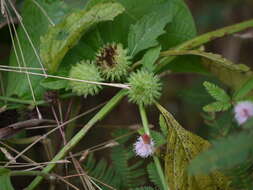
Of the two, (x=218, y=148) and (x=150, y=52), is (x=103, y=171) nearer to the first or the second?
(x=150, y=52)

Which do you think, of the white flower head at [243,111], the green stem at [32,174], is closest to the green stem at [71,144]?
the green stem at [32,174]

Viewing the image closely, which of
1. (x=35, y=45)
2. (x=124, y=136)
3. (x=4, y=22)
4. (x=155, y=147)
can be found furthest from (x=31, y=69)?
(x=155, y=147)

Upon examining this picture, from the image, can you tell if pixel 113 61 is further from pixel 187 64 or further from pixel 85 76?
pixel 187 64

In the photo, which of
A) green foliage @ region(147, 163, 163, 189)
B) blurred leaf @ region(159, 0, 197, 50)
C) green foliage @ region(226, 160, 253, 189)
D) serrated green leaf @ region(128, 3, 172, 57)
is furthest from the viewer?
blurred leaf @ region(159, 0, 197, 50)

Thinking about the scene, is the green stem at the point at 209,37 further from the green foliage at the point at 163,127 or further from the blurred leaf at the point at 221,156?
the blurred leaf at the point at 221,156

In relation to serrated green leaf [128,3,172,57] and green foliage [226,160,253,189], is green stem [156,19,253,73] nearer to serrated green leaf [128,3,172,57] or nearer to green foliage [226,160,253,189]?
serrated green leaf [128,3,172,57]

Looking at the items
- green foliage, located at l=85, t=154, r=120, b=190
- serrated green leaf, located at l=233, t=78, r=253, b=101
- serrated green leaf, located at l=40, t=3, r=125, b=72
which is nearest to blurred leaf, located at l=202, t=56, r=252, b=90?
serrated green leaf, located at l=233, t=78, r=253, b=101

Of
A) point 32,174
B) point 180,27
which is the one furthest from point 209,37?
point 32,174
